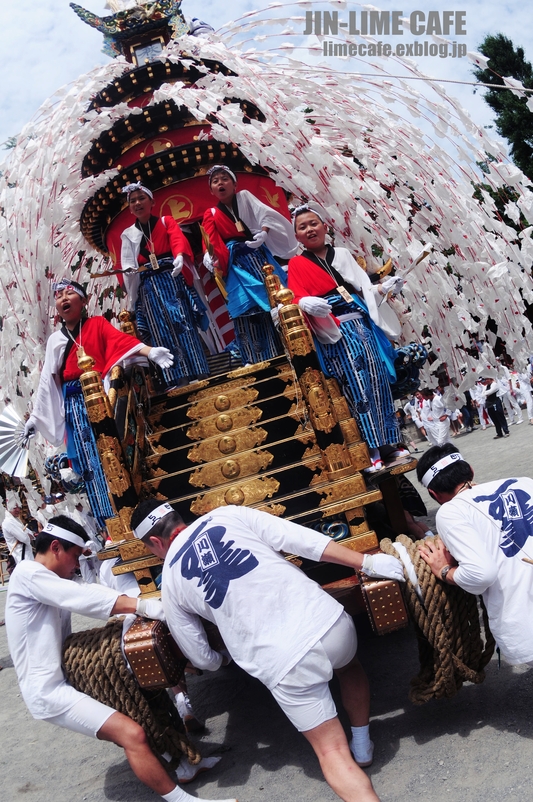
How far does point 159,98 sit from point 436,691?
5420 mm

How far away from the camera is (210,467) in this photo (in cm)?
432

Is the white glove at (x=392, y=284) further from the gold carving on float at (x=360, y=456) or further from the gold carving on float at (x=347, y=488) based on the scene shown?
the gold carving on float at (x=347, y=488)

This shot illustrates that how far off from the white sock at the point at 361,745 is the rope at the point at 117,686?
85 centimetres

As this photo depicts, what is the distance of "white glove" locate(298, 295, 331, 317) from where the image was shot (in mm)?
4129

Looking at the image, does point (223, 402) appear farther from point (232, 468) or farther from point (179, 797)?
point (179, 797)

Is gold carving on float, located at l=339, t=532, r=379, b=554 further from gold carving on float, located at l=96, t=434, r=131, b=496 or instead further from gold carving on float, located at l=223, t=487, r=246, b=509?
gold carving on float, located at l=96, t=434, r=131, b=496

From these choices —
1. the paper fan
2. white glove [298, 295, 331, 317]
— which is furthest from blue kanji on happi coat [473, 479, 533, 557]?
the paper fan

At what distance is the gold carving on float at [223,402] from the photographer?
468 centimetres

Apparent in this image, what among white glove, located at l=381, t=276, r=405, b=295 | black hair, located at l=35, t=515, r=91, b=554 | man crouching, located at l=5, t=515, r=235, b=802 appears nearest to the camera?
man crouching, located at l=5, t=515, r=235, b=802

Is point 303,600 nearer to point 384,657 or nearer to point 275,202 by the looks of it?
point 384,657

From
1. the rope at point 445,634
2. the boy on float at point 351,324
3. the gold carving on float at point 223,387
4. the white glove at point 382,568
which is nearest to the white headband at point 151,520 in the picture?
the white glove at point 382,568

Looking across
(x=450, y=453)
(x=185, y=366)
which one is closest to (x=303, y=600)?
(x=450, y=453)

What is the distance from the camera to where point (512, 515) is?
2.85m

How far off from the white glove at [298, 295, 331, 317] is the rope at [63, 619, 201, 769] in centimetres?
223
